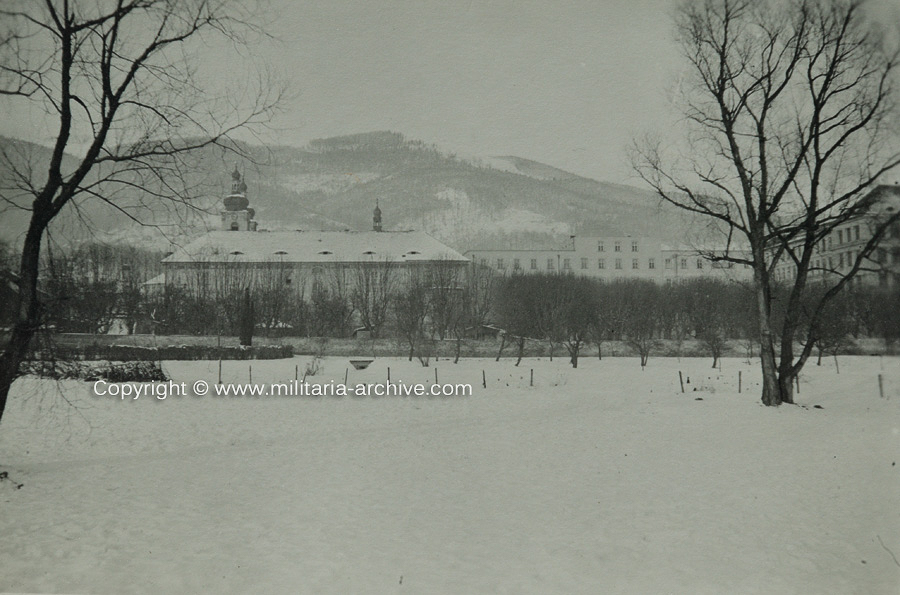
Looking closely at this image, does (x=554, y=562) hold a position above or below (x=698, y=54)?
below

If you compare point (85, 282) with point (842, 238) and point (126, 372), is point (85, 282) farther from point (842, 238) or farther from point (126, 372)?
point (842, 238)

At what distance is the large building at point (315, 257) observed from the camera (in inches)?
1209

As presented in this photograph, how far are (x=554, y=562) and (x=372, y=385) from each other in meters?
11.1

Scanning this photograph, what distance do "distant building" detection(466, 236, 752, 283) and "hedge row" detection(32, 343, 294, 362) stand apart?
1964 centimetres

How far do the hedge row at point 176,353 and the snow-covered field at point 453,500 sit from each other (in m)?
2.53

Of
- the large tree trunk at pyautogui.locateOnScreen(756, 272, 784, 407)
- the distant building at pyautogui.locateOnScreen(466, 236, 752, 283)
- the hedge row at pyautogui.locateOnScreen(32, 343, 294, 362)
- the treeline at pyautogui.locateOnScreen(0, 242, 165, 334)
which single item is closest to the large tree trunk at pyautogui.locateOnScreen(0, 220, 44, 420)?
the treeline at pyautogui.locateOnScreen(0, 242, 165, 334)

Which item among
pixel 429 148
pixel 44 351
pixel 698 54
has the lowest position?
pixel 44 351

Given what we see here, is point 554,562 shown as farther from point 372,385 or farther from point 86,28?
point 372,385

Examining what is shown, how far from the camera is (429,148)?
28.2 feet

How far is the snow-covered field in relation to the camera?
4.52 metres

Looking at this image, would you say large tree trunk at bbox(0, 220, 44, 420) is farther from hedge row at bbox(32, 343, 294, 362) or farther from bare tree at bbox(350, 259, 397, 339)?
bare tree at bbox(350, 259, 397, 339)

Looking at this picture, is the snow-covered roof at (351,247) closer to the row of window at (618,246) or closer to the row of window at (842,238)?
the row of window at (618,246)

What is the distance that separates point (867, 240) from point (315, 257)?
3618cm

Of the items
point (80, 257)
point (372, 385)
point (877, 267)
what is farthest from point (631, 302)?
point (80, 257)
